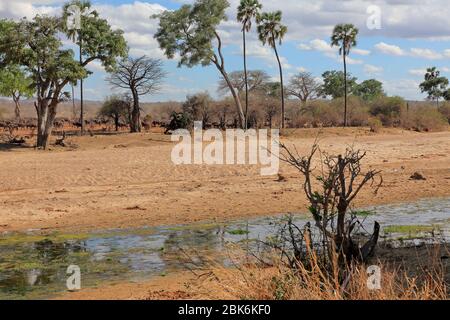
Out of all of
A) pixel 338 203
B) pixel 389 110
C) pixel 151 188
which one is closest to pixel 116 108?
pixel 389 110

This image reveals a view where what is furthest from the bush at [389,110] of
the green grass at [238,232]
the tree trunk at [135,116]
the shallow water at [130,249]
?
the green grass at [238,232]

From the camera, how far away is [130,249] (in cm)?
1150

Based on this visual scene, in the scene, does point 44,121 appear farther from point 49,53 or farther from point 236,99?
point 236,99

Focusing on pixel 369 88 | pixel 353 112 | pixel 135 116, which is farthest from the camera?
pixel 369 88

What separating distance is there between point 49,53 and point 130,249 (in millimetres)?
21235

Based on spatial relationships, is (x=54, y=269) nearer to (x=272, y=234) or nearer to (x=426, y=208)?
(x=272, y=234)

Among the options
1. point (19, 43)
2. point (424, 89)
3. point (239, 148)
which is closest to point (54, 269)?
point (239, 148)

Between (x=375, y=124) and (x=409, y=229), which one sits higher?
(x=375, y=124)

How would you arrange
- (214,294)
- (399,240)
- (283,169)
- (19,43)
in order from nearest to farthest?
(214,294), (399,240), (283,169), (19,43)

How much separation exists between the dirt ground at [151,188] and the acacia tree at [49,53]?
5639mm

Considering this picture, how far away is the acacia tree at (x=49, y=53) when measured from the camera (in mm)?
30453

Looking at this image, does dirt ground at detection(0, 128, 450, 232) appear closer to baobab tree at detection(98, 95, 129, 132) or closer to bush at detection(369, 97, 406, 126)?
bush at detection(369, 97, 406, 126)

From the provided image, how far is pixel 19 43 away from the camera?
3038cm
